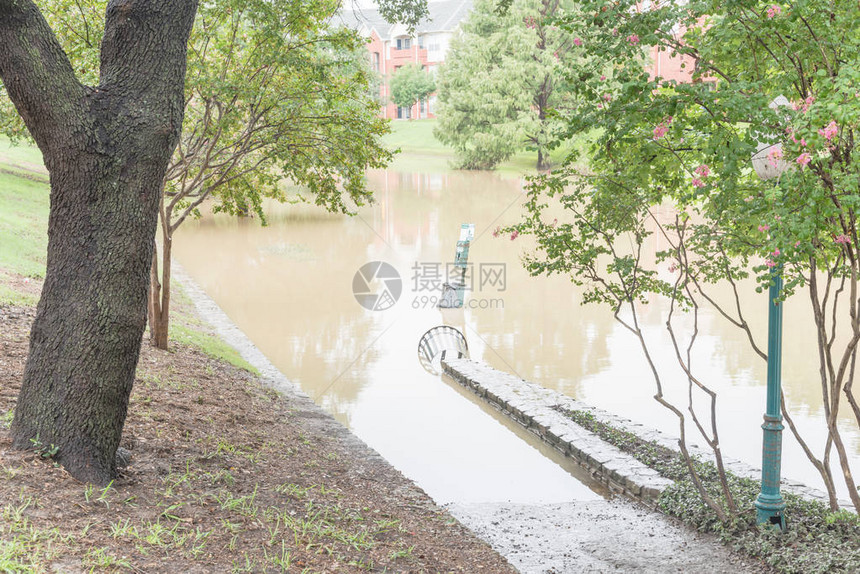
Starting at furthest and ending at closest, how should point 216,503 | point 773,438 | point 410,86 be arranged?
point 410,86 < point 773,438 < point 216,503

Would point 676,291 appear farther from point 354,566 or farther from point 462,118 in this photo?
point 462,118

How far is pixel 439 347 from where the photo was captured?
524 inches

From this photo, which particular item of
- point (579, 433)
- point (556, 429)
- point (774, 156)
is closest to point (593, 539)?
point (579, 433)

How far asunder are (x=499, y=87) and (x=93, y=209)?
39.9 meters

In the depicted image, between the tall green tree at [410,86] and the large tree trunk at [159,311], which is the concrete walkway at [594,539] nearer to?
the large tree trunk at [159,311]

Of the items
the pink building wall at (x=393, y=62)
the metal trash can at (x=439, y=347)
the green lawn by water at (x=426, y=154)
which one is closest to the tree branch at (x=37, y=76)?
the metal trash can at (x=439, y=347)

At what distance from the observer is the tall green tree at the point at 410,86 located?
6725 centimetres

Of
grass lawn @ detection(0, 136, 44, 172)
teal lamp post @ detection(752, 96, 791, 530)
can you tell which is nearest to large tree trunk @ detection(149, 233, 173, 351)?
teal lamp post @ detection(752, 96, 791, 530)

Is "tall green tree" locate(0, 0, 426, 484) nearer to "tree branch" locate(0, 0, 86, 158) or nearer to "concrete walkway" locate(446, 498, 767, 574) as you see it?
"tree branch" locate(0, 0, 86, 158)

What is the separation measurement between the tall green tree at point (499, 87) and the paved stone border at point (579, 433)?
29389 millimetres

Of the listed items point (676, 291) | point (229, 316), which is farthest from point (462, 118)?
point (676, 291)

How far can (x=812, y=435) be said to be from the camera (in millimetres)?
9617

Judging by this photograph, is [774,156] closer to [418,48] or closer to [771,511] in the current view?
[771,511]

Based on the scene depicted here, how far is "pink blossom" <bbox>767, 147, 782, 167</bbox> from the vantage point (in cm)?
458
